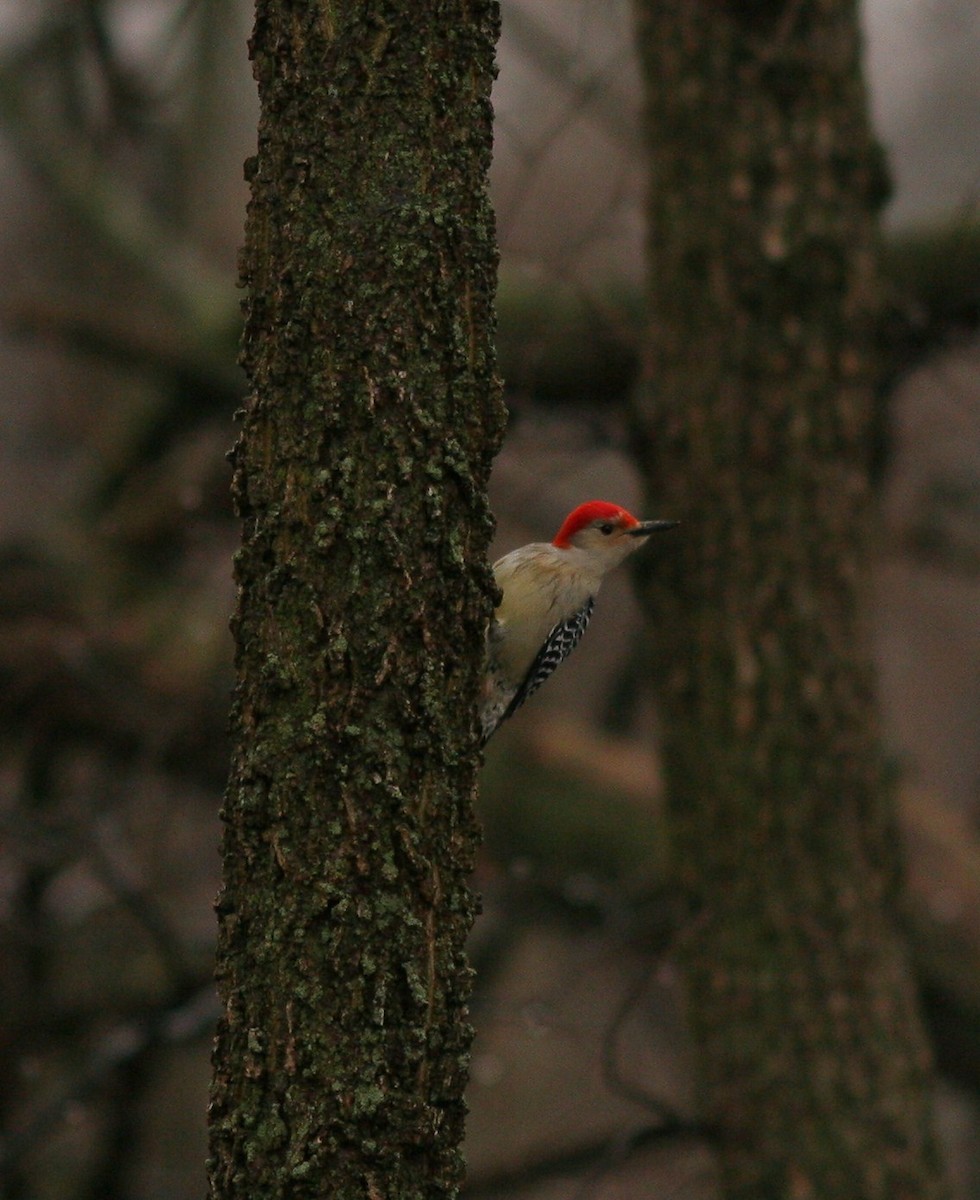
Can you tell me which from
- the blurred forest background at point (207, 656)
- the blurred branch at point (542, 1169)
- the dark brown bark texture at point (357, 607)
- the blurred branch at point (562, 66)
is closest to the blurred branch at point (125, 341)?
the blurred forest background at point (207, 656)

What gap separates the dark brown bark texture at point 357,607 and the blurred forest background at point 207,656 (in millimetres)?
2489

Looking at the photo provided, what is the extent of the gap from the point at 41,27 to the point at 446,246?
8256 mm

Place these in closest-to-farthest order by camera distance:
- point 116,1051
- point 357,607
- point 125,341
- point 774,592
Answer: point 357,607
point 774,592
point 116,1051
point 125,341

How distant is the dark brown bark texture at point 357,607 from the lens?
7.24 ft

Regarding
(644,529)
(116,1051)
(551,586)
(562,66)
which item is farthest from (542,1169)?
(562,66)

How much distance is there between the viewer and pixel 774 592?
529 cm

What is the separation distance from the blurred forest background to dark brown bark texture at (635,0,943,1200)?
0.38 m

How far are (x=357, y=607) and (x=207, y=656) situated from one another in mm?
6078

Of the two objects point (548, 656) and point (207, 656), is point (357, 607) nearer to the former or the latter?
point (548, 656)

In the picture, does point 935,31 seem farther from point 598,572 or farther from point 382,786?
point 382,786

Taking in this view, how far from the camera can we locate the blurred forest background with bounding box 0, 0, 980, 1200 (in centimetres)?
660

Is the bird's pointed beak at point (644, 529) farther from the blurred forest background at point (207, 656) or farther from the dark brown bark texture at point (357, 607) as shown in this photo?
the dark brown bark texture at point (357, 607)

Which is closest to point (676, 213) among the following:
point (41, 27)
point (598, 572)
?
point (598, 572)

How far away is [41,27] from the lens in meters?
9.52
